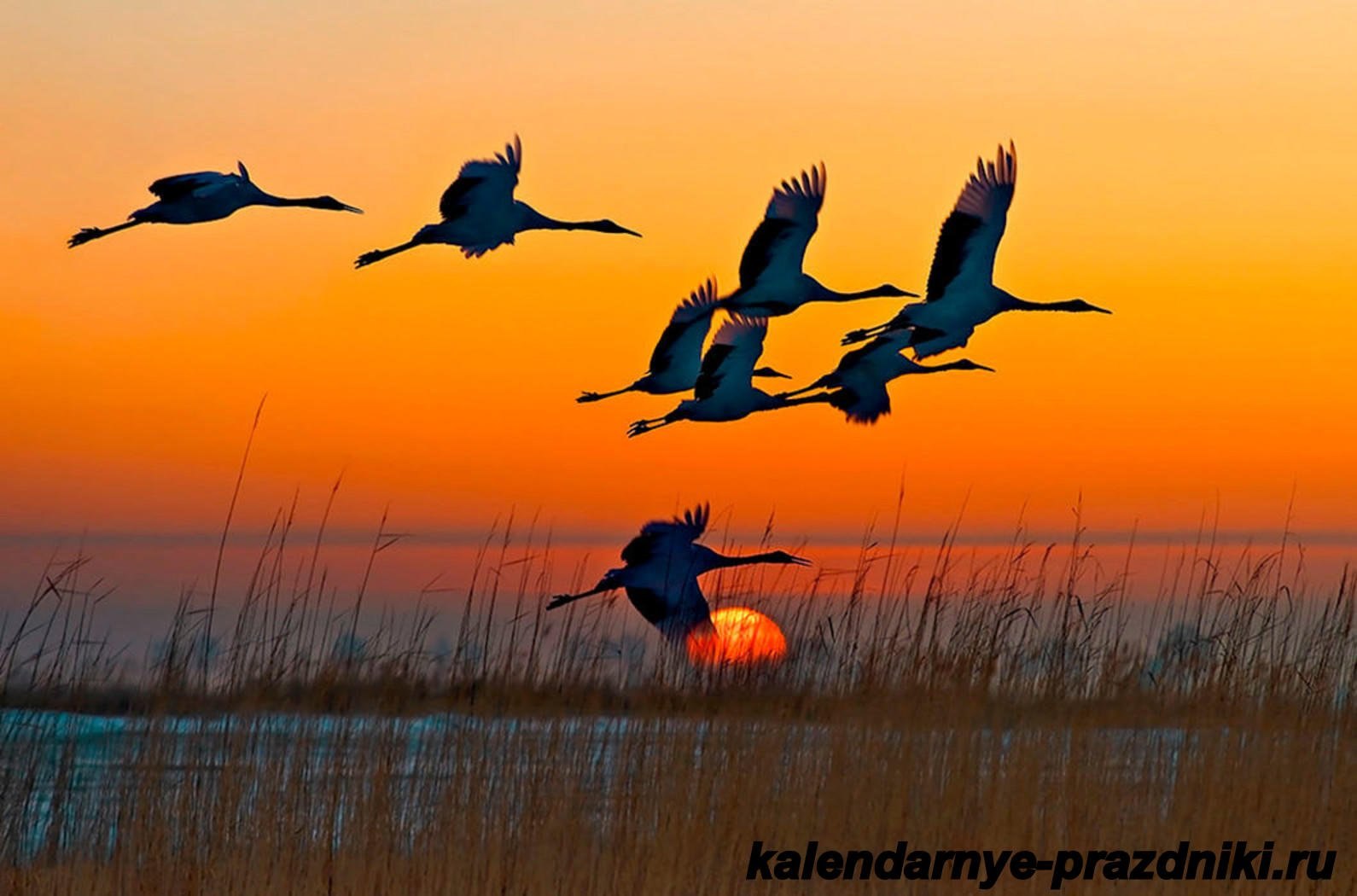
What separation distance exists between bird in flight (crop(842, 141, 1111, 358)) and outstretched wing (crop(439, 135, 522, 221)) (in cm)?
207

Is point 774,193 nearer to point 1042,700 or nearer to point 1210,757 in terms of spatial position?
point 1042,700

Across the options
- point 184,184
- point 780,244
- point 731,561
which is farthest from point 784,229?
point 184,184

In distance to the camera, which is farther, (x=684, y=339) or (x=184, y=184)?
(x=684, y=339)

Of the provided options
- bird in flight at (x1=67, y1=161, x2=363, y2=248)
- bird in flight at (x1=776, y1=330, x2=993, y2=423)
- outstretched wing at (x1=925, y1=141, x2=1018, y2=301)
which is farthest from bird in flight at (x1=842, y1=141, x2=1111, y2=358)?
bird in flight at (x1=67, y1=161, x2=363, y2=248)

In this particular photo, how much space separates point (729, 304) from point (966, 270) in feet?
3.97

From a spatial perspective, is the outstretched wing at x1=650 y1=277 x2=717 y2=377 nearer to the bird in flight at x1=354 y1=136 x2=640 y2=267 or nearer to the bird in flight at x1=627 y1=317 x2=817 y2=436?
the bird in flight at x1=627 y1=317 x2=817 y2=436

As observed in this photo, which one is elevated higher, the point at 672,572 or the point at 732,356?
the point at 732,356

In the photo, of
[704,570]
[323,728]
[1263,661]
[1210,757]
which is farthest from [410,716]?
[1263,661]

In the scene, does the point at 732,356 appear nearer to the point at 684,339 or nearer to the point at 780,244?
the point at 684,339

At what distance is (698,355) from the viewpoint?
11.7 metres

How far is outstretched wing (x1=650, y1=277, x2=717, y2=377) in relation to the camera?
11.5 metres

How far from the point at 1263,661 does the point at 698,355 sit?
3.96 meters

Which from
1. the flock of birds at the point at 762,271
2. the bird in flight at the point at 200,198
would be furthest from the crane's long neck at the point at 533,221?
the bird in flight at the point at 200,198

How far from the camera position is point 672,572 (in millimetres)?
8906
